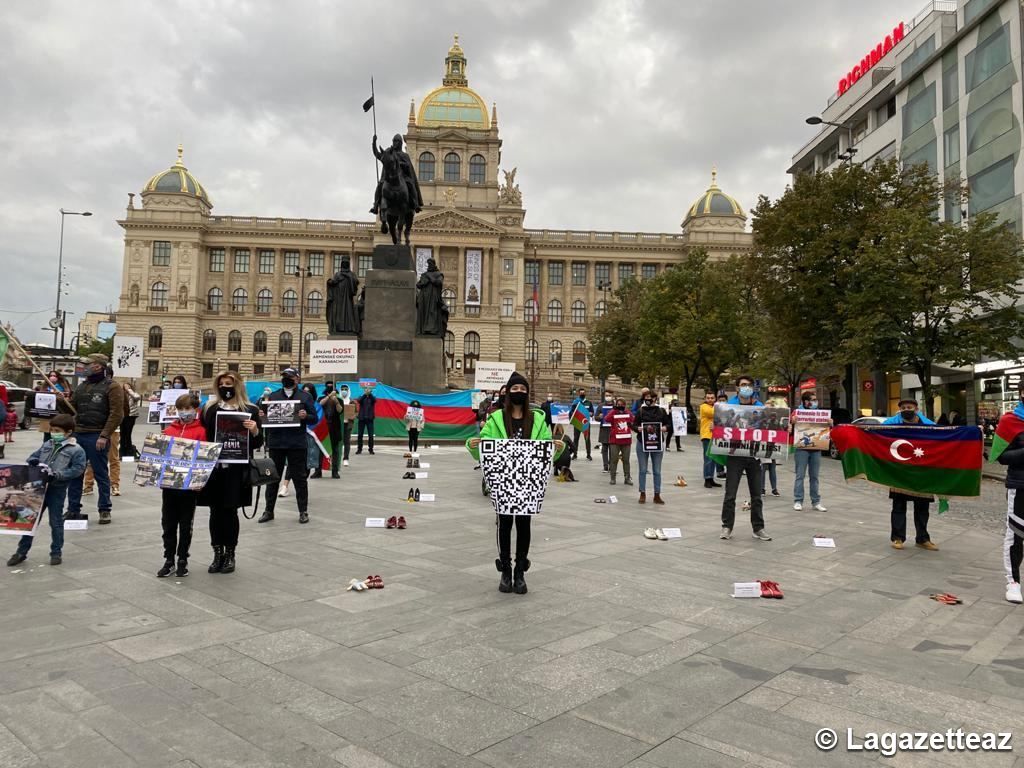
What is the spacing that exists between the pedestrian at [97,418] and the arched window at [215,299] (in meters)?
86.3

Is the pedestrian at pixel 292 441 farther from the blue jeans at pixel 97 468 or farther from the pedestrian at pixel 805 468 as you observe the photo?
the pedestrian at pixel 805 468

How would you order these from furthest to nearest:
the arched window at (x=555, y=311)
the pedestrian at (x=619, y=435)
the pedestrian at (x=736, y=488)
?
the arched window at (x=555, y=311) → the pedestrian at (x=619, y=435) → the pedestrian at (x=736, y=488)

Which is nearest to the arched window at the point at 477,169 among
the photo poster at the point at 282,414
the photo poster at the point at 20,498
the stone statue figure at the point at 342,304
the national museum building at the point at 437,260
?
the national museum building at the point at 437,260

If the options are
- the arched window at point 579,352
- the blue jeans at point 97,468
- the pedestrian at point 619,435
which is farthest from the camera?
the arched window at point 579,352

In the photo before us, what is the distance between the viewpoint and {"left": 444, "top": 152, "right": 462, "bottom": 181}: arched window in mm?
92000

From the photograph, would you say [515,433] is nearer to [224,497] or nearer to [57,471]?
[224,497]

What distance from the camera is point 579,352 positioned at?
9375 cm

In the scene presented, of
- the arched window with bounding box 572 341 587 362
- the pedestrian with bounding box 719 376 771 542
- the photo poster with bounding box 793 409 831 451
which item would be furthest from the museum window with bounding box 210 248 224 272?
the pedestrian with bounding box 719 376 771 542

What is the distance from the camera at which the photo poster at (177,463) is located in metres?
6.77

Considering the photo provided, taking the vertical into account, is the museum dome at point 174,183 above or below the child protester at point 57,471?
above

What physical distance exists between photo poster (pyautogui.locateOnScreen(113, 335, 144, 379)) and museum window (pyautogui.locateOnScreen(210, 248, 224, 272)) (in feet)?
241

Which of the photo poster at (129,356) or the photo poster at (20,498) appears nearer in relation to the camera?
the photo poster at (20,498)

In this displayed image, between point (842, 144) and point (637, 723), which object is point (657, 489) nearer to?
point (637, 723)

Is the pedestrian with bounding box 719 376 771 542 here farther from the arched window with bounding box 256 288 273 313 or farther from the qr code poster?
the arched window with bounding box 256 288 273 313
